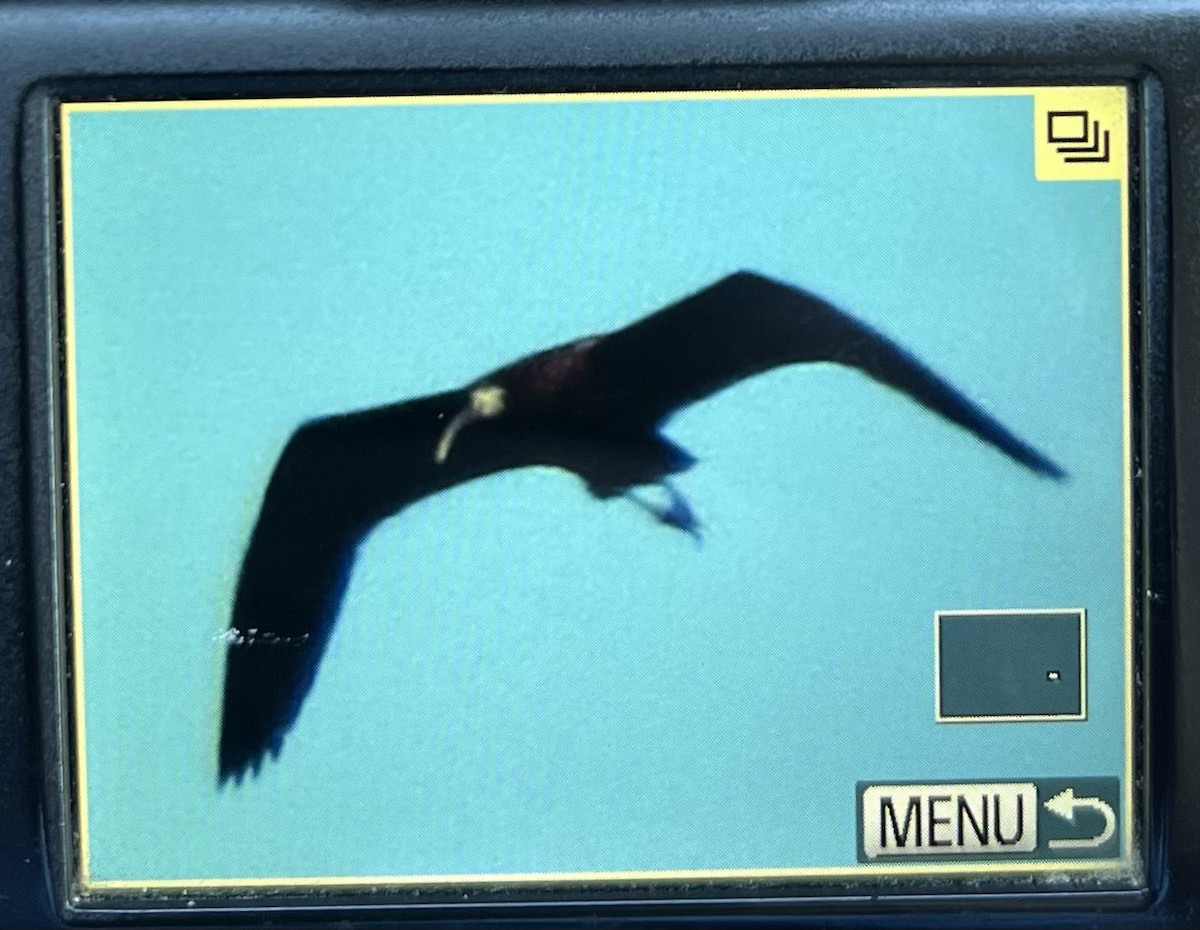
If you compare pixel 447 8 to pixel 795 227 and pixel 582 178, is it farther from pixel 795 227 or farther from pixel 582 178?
pixel 795 227

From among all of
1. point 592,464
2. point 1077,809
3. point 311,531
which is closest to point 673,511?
point 592,464

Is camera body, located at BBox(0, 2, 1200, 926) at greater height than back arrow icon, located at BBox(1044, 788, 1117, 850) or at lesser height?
greater

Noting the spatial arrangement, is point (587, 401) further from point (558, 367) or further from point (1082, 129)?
point (1082, 129)

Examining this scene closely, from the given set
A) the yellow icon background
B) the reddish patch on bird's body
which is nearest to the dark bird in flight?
the reddish patch on bird's body

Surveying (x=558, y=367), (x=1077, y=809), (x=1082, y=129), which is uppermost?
(x=1082, y=129)

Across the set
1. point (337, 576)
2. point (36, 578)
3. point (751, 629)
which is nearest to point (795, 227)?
point (751, 629)

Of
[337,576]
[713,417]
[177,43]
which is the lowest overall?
[337,576]

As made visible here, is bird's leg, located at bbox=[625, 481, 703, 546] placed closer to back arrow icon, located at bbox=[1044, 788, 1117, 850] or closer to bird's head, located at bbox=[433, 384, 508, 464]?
bird's head, located at bbox=[433, 384, 508, 464]
